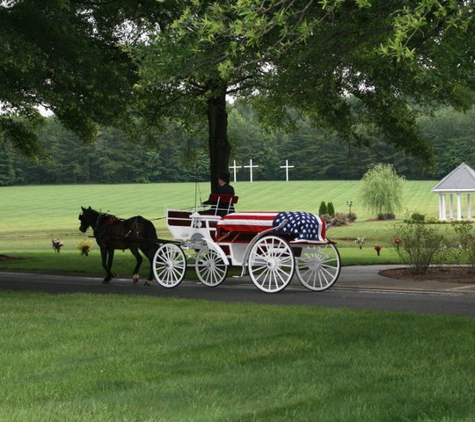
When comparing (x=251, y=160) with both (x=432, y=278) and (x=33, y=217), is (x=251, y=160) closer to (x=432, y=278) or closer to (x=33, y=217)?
(x=33, y=217)

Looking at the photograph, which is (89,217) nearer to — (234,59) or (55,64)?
(55,64)

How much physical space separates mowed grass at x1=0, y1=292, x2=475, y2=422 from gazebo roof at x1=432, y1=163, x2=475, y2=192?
5085cm

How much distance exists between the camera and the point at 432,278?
738 inches

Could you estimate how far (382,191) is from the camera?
64.8 metres

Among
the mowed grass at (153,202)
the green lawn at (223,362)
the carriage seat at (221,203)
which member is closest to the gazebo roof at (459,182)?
the mowed grass at (153,202)

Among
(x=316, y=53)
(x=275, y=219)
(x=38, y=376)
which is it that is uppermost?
(x=316, y=53)

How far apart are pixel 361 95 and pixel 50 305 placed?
12956mm

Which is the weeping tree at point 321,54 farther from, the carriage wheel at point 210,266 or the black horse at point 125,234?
the black horse at point 125,234

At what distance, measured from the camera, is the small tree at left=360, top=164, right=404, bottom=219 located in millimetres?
64250

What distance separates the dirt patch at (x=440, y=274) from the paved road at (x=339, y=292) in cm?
51

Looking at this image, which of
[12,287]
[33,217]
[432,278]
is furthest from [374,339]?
[33,217]

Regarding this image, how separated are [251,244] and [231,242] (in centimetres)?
67

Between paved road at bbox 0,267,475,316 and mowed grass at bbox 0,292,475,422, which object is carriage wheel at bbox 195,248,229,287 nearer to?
paved road at bbox 0,267,475,316

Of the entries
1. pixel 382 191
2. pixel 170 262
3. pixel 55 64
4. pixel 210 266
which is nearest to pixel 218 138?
pixel 55 64
